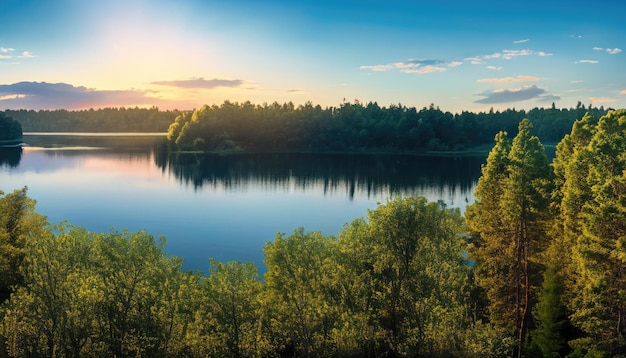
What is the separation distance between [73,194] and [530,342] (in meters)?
113

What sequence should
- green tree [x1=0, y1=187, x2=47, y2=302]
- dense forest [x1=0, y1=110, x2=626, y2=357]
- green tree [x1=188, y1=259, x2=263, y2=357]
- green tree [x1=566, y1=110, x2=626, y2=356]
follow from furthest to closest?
green tree [x1=0, y1=187, x2=47, y2=302] → green tree [x1=188, y1=259, x2=263, y2=357] → dense forest [x1=0, y1=110, x2=626, y2=357] → green tree [x1=566, y1=110, x2=626, y2=356]

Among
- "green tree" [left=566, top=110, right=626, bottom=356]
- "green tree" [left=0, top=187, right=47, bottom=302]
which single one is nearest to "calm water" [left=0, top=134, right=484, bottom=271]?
"green tree" [left=0, top=187, right=47, bottom=302]

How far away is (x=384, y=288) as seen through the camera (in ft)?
137

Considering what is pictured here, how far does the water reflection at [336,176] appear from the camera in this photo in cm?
13875

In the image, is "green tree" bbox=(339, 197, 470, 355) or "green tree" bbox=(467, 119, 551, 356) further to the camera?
"green tree" bbox=(467, 119, 551, 356)

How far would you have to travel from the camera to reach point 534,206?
45.5 meters

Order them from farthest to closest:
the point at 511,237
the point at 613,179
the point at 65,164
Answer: the point at 65,164
the point at 511,237
the point at 613,179

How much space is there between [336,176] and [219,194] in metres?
45.6

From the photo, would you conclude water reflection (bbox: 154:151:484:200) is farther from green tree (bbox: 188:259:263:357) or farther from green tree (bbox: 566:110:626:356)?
green tree (bbox: 188:259:263:357)

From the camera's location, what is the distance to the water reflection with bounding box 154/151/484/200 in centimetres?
13875

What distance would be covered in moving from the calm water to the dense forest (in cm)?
3032

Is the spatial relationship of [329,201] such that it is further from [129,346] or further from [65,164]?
[65,164]

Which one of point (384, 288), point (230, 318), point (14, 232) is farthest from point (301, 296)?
point (14, 232)

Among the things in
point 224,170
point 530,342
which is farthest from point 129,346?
point 224,170
